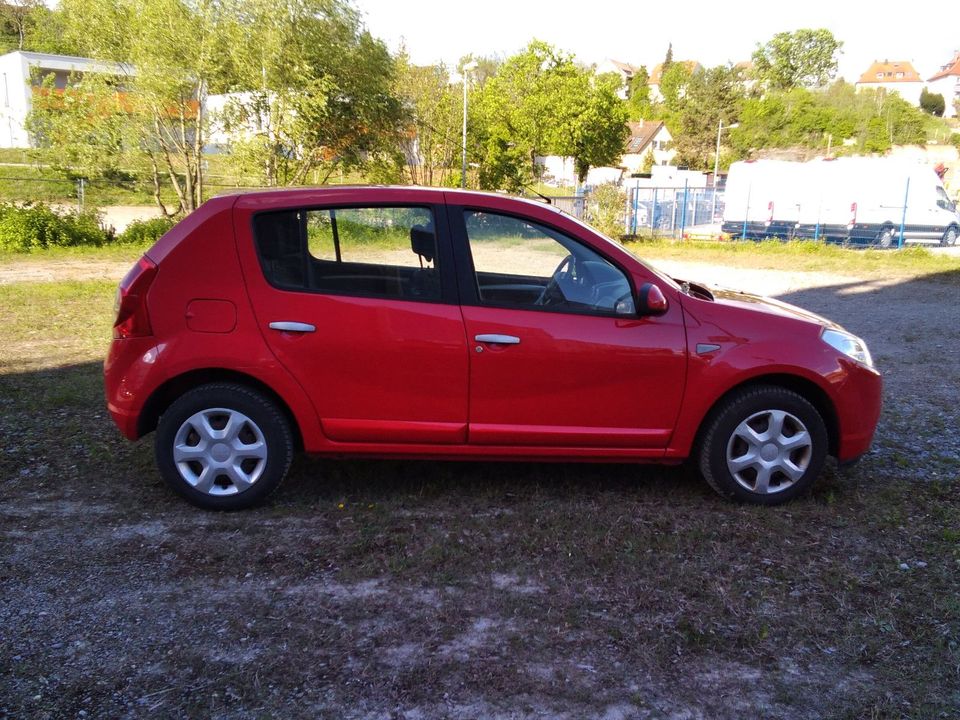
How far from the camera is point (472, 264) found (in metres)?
4.63

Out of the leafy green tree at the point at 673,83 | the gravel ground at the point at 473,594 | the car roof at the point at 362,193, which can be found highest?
the leafy green tree at the point at 673,83

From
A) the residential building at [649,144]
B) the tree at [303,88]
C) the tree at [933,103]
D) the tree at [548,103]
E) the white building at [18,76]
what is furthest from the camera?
the tree at [933,103]

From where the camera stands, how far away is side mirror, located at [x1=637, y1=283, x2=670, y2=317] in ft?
14.9

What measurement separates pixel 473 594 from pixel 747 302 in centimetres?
245

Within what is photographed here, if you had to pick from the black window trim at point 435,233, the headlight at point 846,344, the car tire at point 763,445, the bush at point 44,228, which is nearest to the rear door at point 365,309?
the black window trim at point 435,233

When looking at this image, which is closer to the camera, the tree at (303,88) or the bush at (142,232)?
the tree at (303,88)

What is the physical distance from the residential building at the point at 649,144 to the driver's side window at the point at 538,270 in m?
95.8

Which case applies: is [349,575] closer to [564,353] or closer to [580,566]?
[580,566]

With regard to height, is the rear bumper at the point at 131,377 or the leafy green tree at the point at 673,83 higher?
the leafy green tree at the point at 673,83

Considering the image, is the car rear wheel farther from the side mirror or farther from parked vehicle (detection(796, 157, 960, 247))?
the side mirror

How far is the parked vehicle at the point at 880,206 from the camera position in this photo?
24766mm

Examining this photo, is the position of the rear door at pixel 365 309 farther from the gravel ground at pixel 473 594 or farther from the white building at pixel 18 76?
the white building at pixel 18 76

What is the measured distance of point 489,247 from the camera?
4684 mm

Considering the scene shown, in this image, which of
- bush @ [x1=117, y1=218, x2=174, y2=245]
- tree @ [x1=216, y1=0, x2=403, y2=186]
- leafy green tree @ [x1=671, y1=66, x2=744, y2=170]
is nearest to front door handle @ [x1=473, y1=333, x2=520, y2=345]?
tree @ [x1=216, y1=0, x2=403, y2=186]
